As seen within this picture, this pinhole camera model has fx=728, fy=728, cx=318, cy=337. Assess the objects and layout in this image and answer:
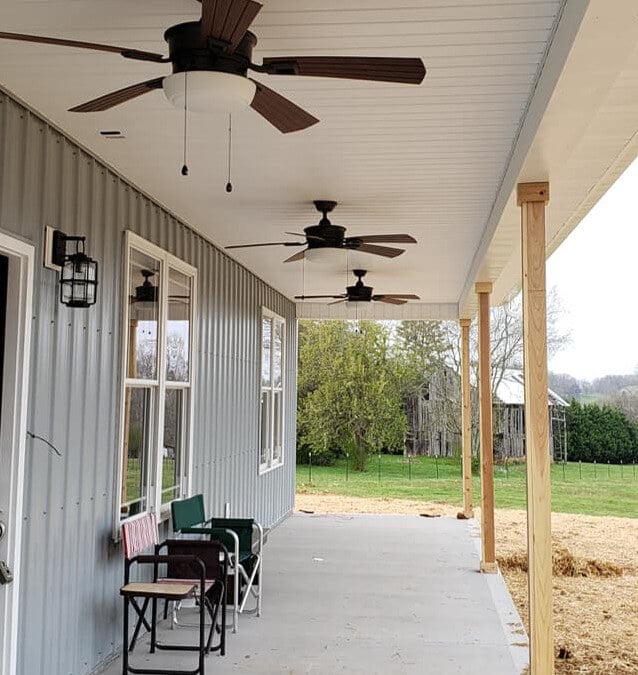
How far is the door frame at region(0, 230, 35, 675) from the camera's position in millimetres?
3061

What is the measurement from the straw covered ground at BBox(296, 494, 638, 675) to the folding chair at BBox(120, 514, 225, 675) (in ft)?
6.82

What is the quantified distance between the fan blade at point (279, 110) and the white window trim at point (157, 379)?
79.5 inches

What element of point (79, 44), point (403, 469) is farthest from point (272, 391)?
point (403, 469)

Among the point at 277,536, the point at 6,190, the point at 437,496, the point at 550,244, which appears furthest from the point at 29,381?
the point at 437,496

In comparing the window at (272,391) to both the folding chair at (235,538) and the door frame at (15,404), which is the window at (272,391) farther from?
the door frame at (15,404)

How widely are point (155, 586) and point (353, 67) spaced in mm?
2956

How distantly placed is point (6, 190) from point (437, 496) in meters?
10.8

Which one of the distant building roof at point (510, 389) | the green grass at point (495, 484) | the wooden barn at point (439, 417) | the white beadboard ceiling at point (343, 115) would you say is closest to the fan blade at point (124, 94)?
the white beadboard ceiling at point (343, 115)

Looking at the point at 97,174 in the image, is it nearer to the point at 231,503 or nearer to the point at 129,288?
the point at 129,288

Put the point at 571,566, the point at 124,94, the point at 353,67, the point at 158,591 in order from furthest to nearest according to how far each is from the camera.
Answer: the point at 571,566
the point at 158,591
the point at 124,94
the point at 353,67

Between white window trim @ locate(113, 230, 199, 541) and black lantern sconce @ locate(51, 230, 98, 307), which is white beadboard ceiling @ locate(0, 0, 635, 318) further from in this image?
black lantern sconce @ locate(51, 230, 98, 307)

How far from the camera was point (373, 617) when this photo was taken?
4992 millimetres

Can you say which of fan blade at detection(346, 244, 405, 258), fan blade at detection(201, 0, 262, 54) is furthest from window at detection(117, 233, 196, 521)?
fan blade at detection(201, 0, 262, 54)

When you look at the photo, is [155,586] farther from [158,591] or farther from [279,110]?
[279,110]
